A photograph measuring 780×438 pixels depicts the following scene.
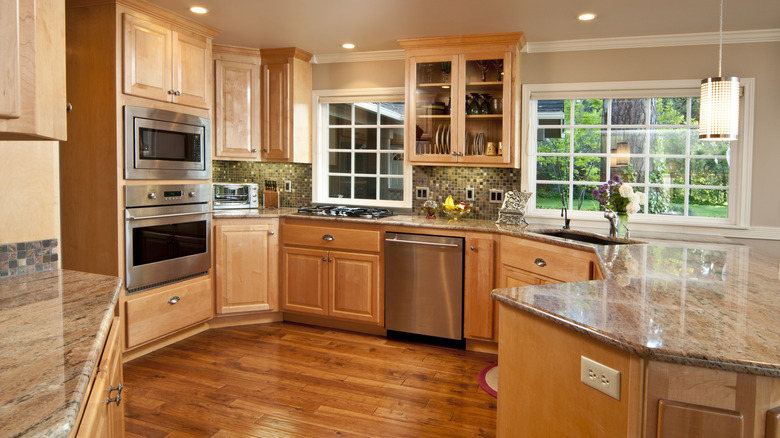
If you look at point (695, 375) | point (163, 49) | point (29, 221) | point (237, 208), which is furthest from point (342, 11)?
point (695, 375)

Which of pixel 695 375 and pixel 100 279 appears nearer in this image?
pixel 695 375

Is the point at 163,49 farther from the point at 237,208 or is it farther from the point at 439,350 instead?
the point at 439,350

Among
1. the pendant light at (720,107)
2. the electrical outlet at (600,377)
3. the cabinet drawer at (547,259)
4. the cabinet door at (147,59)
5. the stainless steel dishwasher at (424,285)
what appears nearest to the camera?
the electrical outlet at (600,377)

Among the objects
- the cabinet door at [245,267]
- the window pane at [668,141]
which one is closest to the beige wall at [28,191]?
the cabinet door at [245,267]

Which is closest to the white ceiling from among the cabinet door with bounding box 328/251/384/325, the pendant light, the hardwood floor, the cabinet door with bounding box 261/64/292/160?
the cabinet door with bounding box 261/64/292/160

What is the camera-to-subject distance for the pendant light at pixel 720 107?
→ 227cm

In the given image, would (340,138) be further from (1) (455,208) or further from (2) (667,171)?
(2) (667,171)

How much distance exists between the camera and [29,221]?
189cm

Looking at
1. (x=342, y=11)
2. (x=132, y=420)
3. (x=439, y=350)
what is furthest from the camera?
(x=439, y=350)

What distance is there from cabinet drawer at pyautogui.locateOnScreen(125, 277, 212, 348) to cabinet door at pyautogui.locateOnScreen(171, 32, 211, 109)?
1344 millimetres

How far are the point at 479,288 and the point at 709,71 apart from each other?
7.44 ft

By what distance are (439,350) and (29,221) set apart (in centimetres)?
268

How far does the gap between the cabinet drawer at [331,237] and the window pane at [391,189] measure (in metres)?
0.77

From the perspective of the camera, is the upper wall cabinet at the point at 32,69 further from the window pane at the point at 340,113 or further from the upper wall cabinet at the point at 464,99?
the window pane at the point at 340,113
